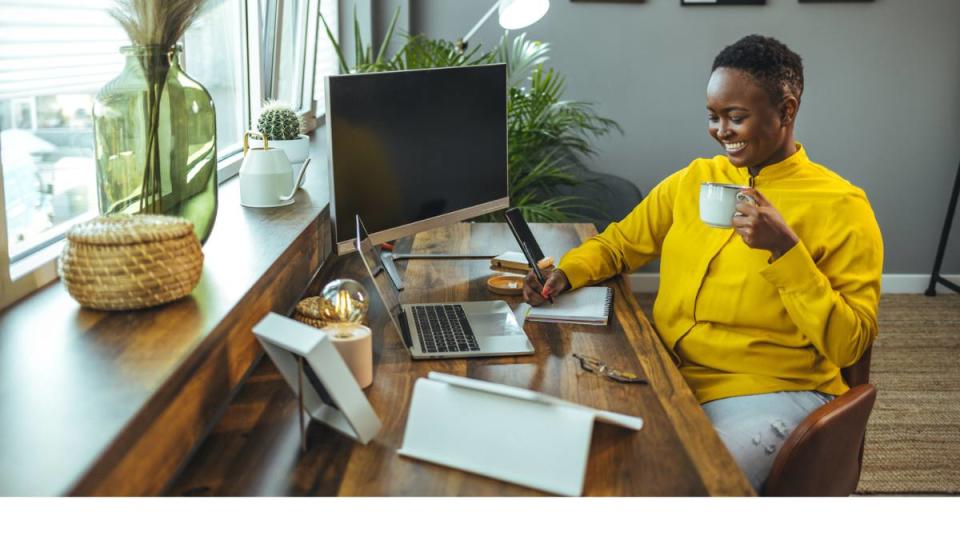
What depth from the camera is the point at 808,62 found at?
4.34 metres

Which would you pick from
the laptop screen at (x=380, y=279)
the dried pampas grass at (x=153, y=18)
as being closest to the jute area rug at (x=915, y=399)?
the laptop screen at (x=380, y=279)

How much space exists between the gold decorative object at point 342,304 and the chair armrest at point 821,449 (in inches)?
27.5

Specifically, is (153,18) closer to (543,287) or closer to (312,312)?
(312,312)

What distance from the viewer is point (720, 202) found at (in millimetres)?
1604

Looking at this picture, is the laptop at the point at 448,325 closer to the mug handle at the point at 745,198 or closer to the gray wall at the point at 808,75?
the mug handle at the point at 745,198

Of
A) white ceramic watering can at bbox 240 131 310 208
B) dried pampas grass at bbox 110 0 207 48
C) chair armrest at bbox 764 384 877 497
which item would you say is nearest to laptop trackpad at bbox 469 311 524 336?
chair armrest at bbox 764 384 877 497

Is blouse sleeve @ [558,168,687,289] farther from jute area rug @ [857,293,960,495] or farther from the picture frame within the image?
the picture frame

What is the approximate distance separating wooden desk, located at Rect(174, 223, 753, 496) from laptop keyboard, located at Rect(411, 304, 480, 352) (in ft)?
0.15

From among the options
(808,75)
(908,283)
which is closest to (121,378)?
(808,75)

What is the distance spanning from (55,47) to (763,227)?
1.23 m

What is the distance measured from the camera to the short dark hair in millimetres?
1721

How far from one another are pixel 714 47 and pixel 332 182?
313 cm
